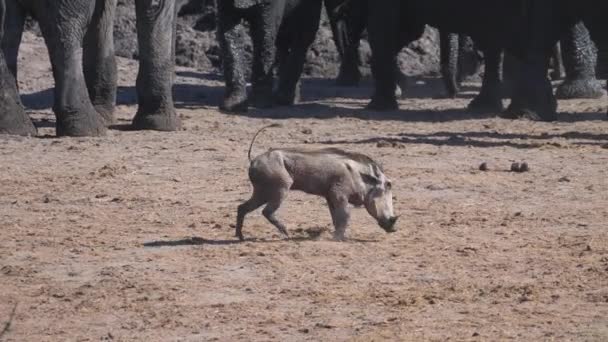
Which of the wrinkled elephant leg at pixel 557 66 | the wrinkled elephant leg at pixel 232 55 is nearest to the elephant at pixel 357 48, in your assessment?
the wrinkled elephant leg at pixel 557 66

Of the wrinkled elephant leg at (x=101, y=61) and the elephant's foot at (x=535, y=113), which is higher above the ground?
the wrinkled elephant leg at (x=101, y=61)

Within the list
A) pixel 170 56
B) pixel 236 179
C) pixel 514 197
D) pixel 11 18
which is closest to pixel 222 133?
pixel 170 56

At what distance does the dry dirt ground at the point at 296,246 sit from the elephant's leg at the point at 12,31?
2.58ft

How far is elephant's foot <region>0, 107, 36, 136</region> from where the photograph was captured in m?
14.0

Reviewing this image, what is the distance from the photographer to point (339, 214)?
915 centimetres

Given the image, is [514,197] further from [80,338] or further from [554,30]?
[554,30]

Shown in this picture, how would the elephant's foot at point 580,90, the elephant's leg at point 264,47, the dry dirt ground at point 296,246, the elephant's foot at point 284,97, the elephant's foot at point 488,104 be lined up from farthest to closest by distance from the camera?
the elephant's foot at point 580,90 < the elephant's foot at point 284,97 < the elephant's foot at point 488,104 < the elephant's leg at point 264,47 < the dry dirt ground at point 296,246

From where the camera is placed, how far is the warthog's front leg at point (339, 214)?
9156 millimetres

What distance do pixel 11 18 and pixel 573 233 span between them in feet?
20.4

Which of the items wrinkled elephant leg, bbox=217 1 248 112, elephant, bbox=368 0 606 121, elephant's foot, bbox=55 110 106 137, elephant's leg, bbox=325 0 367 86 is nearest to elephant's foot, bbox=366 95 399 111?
elephant, bbox=368 0 606 121

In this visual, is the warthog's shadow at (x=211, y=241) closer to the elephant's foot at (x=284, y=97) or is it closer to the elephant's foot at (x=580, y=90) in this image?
the elephant's foot at (x=284, y=97)

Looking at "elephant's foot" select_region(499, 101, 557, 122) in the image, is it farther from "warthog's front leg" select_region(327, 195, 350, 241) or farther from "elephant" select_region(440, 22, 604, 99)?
"warthog's front leg" select_region(327, 195, 350, 241)

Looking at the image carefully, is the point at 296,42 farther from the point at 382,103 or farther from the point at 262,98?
the point at 382,103

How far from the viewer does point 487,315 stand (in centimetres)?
745
